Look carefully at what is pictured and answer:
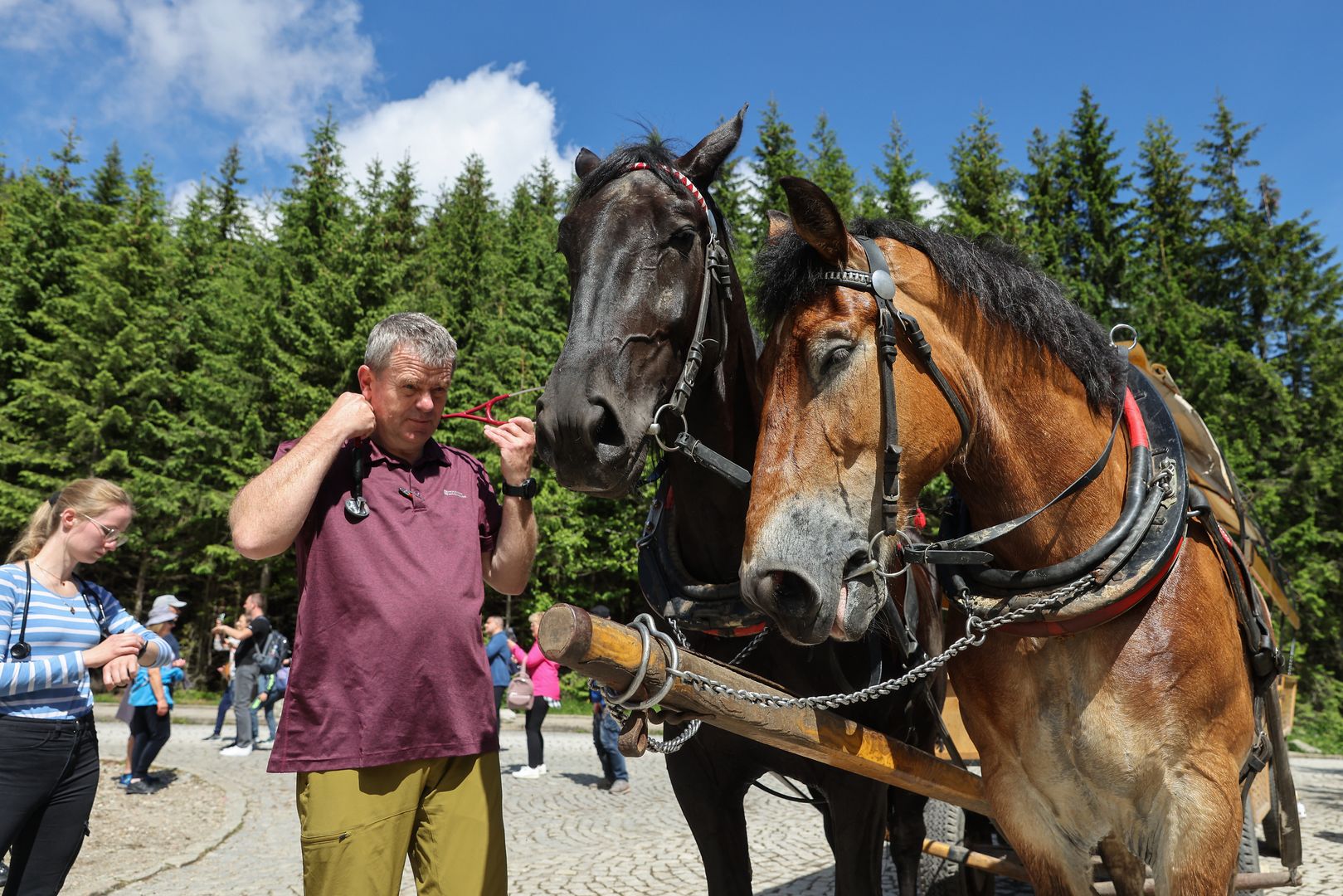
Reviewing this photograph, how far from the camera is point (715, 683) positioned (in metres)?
1.80

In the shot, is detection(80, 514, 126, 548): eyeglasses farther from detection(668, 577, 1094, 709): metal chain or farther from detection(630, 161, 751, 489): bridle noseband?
detection(668, 577, 1094, 709): metal chain

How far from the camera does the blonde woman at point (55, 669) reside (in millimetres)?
3174

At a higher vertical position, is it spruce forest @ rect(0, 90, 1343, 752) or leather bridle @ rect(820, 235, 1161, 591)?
spruce forest @ rect(0, 90, 1343, 752)

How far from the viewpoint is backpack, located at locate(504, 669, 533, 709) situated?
917 cm

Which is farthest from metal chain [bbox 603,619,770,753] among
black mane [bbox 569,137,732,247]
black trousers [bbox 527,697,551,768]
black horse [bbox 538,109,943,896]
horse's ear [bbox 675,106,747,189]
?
black trousers [bbox 527,697,551,768]

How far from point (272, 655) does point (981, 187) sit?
18979mm

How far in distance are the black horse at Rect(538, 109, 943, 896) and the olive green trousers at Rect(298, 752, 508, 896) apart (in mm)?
638

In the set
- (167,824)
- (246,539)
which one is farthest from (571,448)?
(167,824)

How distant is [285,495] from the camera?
81.9 inches

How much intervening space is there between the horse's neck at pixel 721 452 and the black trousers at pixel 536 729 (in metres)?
7.59

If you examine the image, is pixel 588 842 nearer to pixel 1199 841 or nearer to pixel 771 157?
pixel 1199 841

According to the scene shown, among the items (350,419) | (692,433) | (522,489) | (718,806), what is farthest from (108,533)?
(718,806)

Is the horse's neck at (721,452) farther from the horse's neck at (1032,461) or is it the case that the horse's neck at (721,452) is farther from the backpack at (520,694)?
the backpack at (520,694)

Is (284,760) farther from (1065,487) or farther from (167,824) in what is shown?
(167,824)
